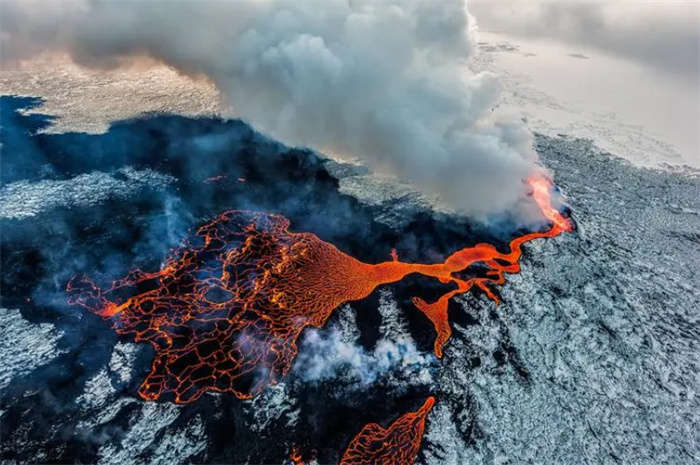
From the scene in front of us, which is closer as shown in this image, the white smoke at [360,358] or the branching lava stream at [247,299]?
the branching lava stream at [247,299]

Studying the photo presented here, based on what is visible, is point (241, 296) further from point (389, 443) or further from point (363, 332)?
point (389, 443)

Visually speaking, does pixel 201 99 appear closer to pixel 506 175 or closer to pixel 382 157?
pixel 382 157

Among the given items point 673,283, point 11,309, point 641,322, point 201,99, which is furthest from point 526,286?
point 201,99

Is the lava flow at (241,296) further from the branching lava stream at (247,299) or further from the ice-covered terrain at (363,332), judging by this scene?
the ice-covered terrain at (363,332)

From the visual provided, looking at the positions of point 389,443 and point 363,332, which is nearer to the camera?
point 389,443

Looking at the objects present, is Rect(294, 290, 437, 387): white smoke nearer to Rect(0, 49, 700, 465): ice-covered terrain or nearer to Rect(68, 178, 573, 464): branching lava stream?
Rect(0, 49, 700, 465): ice-covered terrain

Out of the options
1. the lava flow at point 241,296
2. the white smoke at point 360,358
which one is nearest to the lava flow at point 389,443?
the white smoke at point 360,358

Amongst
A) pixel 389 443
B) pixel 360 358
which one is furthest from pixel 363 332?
pixel 389 443
